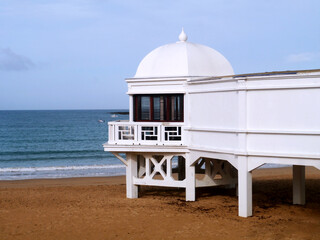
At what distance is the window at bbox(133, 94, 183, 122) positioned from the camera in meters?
18.2

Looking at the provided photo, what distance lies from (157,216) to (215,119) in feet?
12.2

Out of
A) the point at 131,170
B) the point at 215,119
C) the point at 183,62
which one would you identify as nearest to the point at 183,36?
the point at 183,62

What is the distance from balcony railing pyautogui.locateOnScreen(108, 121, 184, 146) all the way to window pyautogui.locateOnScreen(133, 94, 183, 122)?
374 millimetres

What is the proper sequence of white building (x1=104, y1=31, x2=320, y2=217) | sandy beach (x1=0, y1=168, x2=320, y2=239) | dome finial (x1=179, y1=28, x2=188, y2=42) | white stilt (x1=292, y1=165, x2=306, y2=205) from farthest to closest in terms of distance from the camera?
dome finial (x1=179, y1=28, x2=188, y2=42) < white stilt (x1=292, y1=165, x2=306, y2=205) < sandy beach (x1=0, y1=168, x2=320, y2=239) < white building (x1=104, y1=31, x2=320, y2=217)

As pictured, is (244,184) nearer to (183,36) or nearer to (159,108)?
(159,108)

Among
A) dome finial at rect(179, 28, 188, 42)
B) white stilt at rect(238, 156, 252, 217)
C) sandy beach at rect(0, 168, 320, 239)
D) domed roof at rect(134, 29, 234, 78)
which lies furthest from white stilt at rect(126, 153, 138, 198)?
white stilt at rect(238, 156, 252, 217)

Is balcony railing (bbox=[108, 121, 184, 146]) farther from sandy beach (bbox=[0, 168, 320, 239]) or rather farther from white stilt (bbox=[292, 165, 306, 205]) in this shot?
white stilt (bbox=[292, 165, 306, 205])

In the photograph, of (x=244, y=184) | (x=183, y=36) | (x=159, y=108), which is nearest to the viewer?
(x=244, y=184)

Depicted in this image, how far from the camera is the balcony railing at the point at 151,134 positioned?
17.8 m

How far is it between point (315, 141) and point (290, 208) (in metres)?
4.61

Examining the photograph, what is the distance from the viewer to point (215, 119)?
52.6 ft

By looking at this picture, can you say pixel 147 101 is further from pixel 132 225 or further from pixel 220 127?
pixel 132 225

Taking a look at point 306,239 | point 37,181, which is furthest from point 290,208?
point 37,181

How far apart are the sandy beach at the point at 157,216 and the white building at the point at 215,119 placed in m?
0.80
